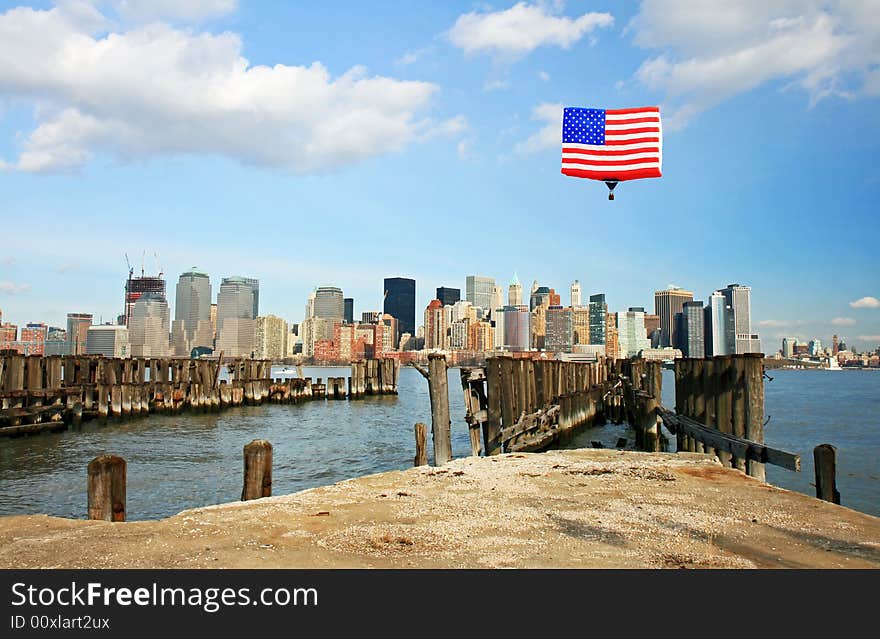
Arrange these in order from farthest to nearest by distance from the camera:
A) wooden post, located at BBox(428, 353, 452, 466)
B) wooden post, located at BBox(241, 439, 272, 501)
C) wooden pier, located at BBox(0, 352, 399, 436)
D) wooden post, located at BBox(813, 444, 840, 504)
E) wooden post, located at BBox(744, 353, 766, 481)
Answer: wooden pier, located at BBox(0, 352, 399, 436), wooden post, located at BBox(428, 353, 452, 466), wooden post, located at BBox(744, 353, 766, 481), wooden post, located at BBox(813, 444, 840, 504), wooden post, located at BBox(241, 439, 272, 501)

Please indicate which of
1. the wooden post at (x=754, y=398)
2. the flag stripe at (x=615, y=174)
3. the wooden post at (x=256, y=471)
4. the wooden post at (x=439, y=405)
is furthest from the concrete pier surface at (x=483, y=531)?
the flag stripe at (x=615, y=174)

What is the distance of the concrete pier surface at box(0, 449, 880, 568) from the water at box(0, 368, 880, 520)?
8466 mm

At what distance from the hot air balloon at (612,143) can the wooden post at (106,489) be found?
34.9ft

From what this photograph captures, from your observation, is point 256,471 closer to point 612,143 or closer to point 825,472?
point 825,472

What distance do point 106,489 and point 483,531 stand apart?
4.62 metres

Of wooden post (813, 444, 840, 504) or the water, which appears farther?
the water

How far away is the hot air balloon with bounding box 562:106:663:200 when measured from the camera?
1471 cm

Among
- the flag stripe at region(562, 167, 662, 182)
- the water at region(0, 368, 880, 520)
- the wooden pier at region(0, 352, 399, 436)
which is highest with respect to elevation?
the flag stripe at region(562, 167, 662, 182)

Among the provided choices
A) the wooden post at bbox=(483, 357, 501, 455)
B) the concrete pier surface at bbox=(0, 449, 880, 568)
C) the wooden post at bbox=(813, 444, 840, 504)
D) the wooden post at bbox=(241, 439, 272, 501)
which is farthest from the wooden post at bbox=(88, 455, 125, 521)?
the wooden post at bbox=(483, 357, 501, 455)

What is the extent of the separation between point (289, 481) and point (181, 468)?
174 inches

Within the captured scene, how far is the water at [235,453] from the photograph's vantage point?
1755cm

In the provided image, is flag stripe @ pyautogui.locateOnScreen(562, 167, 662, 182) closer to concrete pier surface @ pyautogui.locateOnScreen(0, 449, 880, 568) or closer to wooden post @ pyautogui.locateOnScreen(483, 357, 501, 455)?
wooden post @ pyautogui.locateOnScreen(483, 357, 501, 455)

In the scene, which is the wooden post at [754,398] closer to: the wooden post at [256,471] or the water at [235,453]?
the water at [235,453]
